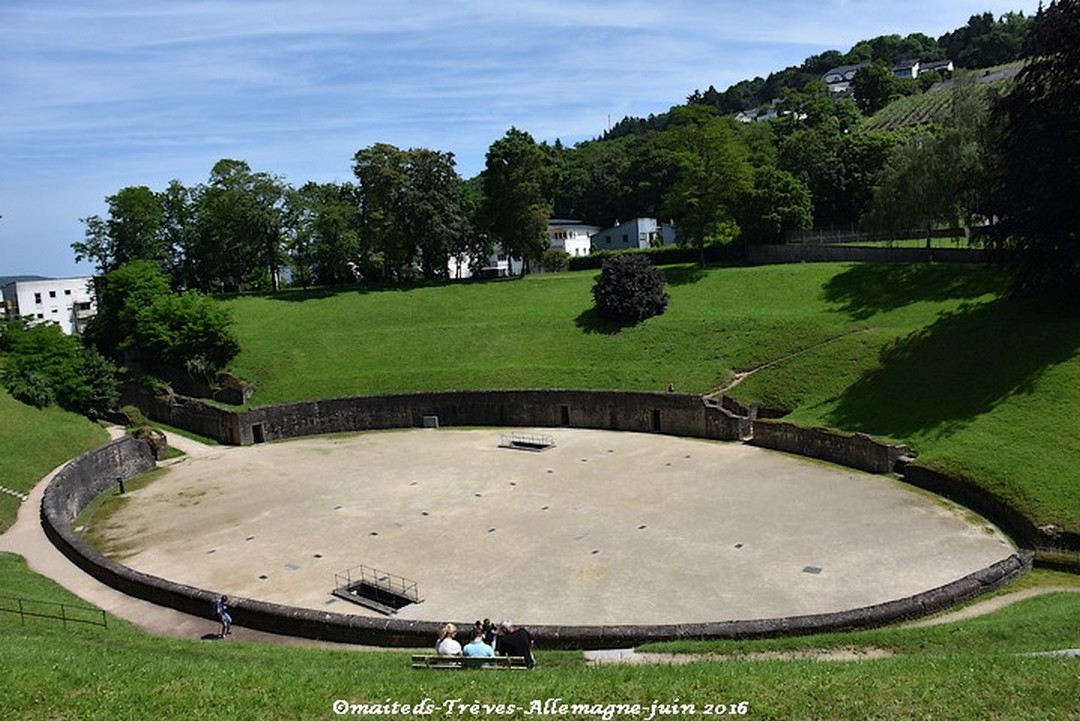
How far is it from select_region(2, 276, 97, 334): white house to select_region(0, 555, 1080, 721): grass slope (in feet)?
264

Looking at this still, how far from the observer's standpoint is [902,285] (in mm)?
44125

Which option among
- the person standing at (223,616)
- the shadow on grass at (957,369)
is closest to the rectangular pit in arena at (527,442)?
the shadow on grass at (957,369)

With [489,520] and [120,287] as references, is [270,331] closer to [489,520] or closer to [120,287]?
[120,287]

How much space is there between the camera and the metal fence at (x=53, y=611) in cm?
1908

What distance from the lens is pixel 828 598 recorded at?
1938 cm

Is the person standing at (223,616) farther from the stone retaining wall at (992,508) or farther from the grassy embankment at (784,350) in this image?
the grassy embankment at (784,350)

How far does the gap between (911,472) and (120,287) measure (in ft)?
163

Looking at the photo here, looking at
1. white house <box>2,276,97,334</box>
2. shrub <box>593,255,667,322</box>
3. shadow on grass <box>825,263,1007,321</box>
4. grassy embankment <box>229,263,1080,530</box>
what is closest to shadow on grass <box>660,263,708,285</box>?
grassy embankment <box>229,263,1080,530</box>

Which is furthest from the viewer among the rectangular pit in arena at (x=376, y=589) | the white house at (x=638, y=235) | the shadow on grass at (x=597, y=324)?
the white house at (x=638, y=235)

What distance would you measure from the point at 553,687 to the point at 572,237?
80359 mm

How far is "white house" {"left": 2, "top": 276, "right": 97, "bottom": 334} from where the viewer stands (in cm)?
8225

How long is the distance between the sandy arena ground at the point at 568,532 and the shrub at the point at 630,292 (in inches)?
527

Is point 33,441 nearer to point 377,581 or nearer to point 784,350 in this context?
point 377,581

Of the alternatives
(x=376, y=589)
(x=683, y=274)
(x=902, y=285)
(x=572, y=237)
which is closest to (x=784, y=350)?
(x=902, y=285)
